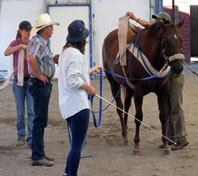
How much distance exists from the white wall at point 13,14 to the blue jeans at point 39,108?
9097mm

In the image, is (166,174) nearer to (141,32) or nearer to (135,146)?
(135,146)

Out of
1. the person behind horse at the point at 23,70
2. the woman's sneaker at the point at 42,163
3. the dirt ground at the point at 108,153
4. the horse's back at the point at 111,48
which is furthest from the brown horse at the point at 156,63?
the person behind horse at the point at 23,70

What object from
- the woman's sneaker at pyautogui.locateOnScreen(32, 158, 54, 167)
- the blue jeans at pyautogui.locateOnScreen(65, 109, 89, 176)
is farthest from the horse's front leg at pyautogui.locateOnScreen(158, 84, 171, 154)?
the blue jeans at pyautogui.locateOnScreen(65, 109, 89, 176)

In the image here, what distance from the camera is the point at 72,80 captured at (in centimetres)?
392

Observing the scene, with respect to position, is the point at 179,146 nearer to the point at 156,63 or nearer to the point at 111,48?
the point at 156,63

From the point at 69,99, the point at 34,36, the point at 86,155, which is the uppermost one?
the point at 34,36

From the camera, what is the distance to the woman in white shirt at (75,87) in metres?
3.93

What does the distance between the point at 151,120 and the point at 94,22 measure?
7.31 m

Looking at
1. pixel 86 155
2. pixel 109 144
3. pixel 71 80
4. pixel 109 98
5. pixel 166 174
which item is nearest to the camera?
pixel 71 80

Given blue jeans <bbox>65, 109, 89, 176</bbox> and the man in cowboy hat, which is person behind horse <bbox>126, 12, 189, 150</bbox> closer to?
the man in cowboy hat

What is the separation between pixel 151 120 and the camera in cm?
755

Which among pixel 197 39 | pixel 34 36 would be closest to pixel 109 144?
pixel 34 36

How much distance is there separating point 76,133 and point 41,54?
128 cm

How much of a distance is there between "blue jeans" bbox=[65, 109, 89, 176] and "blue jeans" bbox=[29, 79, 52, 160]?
0.94 m
